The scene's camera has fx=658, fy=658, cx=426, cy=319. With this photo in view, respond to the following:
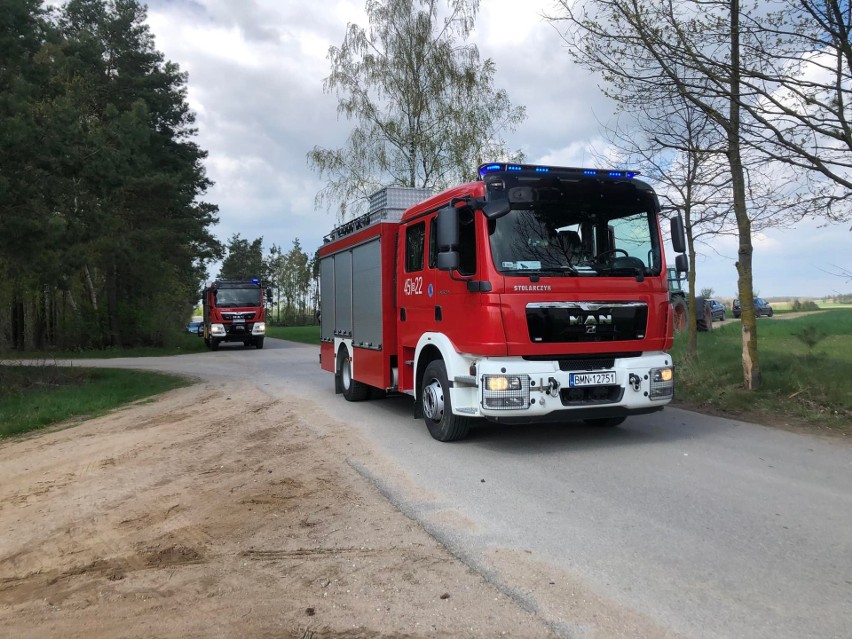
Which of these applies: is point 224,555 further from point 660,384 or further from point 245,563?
point 660,384

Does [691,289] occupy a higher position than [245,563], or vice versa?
[691,289]

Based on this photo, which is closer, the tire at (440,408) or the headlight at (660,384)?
the headlight at (660,384)

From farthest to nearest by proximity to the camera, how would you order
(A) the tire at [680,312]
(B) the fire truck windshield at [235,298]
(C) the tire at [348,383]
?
(B) the fire truck windshield at [235,298] → (A) the tire at [680,312] → (C) the tire at [348,383]

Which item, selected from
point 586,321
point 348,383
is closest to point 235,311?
point 348,383

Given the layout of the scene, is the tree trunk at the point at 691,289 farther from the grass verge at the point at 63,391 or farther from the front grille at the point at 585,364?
→ the grass verge at the point at 63,391

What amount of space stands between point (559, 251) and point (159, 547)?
15.5ft

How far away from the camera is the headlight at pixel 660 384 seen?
7273 mm

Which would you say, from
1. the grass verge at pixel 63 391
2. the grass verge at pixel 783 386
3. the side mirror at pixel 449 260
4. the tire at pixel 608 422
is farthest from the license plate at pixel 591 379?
the grass verge at pixel 63 391

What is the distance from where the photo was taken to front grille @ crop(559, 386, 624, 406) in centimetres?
691

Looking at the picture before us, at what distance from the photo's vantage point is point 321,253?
42.8 ft

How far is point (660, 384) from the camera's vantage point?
731cm

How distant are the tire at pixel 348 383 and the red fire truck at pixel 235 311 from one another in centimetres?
1799

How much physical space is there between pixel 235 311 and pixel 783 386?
23.3 metres

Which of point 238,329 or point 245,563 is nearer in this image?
point 245,563
